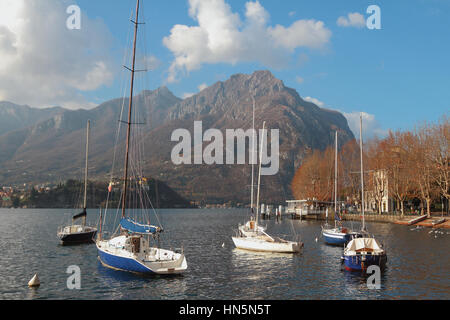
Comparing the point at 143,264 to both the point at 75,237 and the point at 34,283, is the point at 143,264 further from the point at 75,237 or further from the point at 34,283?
the point at 75,237

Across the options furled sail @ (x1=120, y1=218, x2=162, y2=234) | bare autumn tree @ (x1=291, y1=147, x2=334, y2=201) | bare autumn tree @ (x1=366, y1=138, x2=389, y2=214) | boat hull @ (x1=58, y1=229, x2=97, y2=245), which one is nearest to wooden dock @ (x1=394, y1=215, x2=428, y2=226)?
bare autumn tree @ (x1=366, y1=138, x2=389, y2=214)

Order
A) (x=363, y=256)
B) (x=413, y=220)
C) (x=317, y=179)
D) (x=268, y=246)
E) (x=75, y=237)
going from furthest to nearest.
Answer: (x=317, y=179) → (x=413, y=220) → (x=75, y=237) → (x=268, y=246) → (x=363, y=256)

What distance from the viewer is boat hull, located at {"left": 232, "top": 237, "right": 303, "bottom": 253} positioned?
36406 mm

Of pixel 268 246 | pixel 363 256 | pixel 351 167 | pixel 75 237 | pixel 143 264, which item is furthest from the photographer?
pixel 351 167

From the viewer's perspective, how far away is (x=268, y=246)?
37250mm

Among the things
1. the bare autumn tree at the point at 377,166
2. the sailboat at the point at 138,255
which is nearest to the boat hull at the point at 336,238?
the sailboat at the point at 138,255

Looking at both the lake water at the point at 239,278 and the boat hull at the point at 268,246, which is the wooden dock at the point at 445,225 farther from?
the boat hull at the point at 268,246

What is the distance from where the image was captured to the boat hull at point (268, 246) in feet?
119

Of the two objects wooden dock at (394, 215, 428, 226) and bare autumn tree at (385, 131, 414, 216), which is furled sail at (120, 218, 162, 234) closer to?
wooden dock at (394, 215, 428, 226)

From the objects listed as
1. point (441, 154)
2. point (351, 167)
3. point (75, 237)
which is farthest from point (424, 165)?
point (75, 237)

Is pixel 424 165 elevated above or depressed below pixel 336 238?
above
